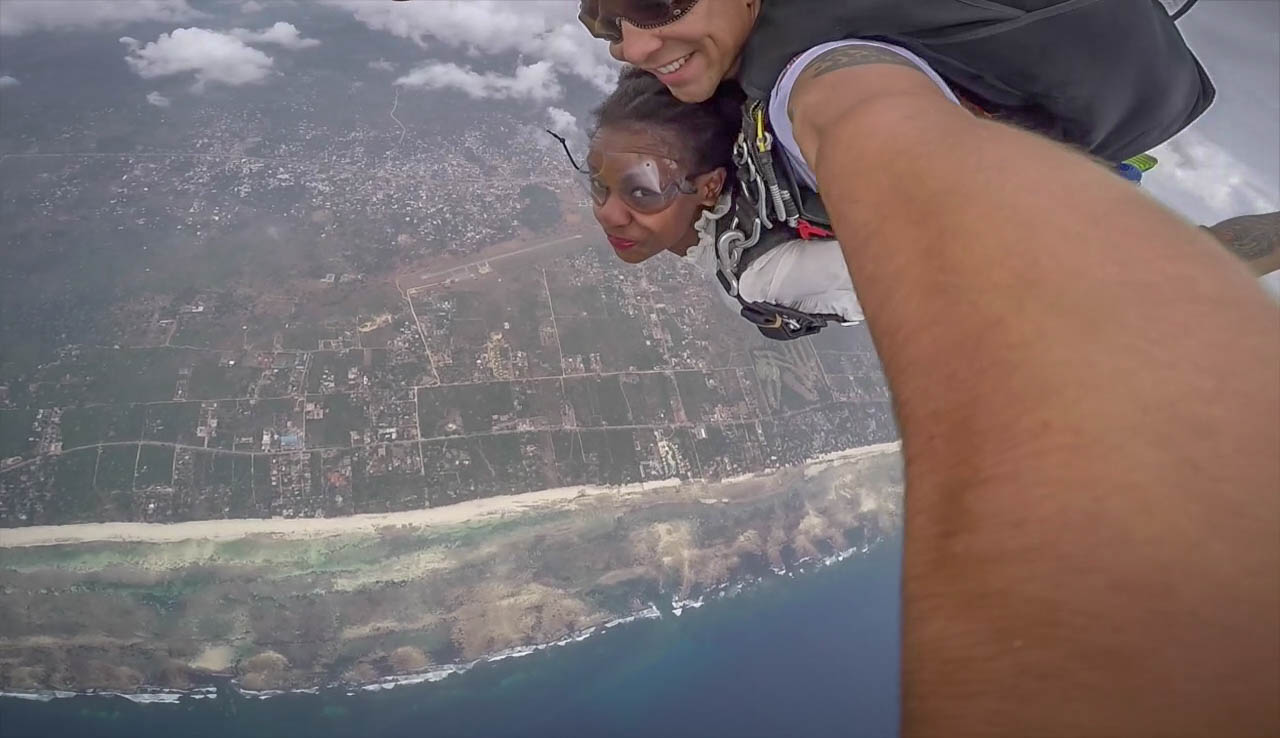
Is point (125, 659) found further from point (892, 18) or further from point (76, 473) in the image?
point (892, 18)

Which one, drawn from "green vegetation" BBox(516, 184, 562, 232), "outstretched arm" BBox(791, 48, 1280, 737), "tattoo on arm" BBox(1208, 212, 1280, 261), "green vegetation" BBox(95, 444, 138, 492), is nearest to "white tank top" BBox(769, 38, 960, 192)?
"outstretched arm" BBox(791, 48, 1280, 737)

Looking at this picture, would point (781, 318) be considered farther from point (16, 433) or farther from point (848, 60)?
point (16, 433)

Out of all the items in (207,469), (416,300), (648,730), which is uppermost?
(416,300)

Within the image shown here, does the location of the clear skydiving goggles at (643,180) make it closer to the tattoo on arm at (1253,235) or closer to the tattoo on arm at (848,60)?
the tattoo on arm at (848,60)

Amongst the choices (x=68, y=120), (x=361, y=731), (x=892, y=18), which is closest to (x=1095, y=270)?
(x=892, y=18)

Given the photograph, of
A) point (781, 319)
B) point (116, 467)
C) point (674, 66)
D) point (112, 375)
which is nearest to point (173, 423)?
point (116, 467)

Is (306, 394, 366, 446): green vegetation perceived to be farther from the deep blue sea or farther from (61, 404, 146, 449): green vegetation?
the deep blue sea
